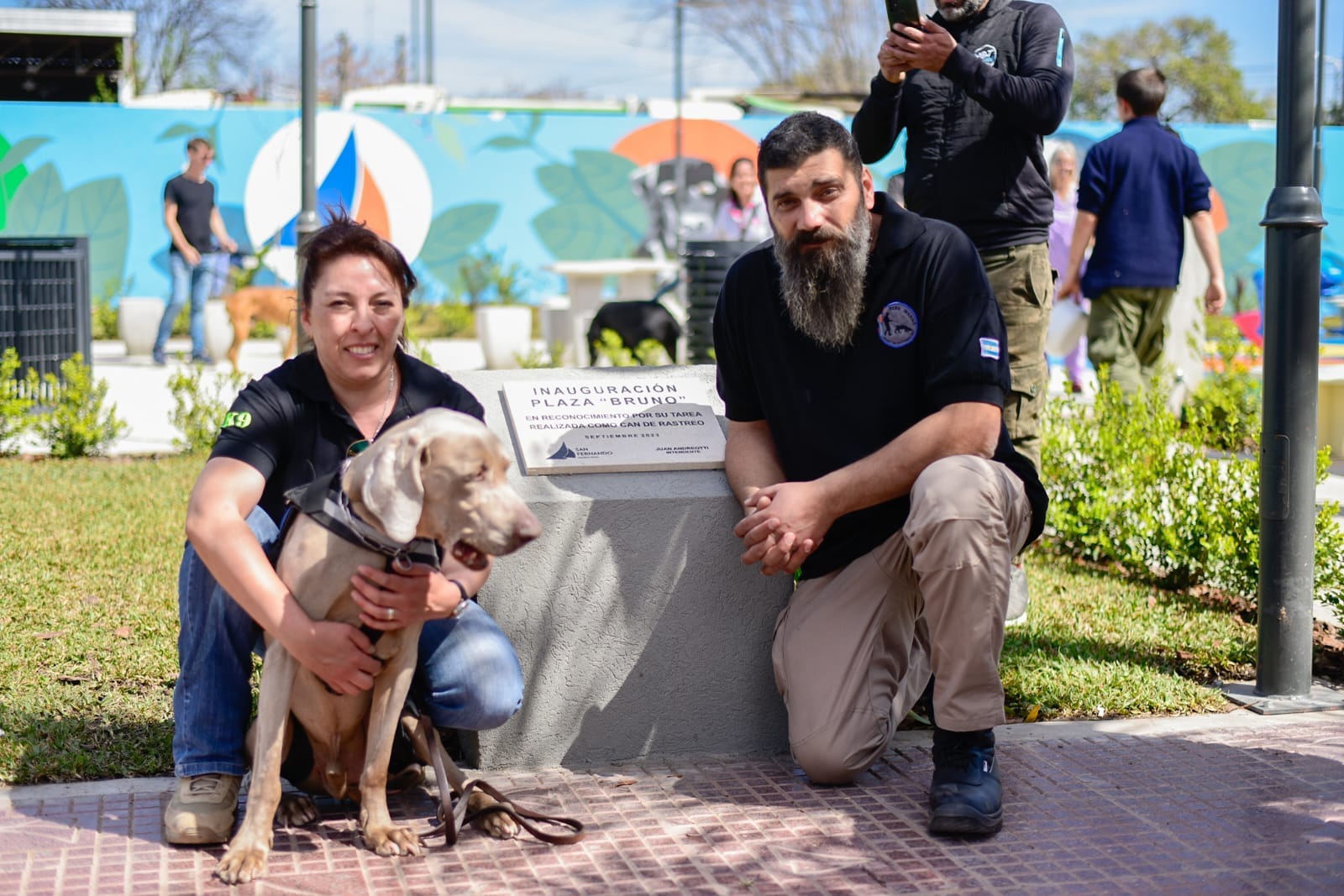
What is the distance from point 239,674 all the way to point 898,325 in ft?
6.34

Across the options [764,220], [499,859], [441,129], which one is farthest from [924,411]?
[441,129]

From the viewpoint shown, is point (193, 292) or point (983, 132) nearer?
point (983, 132)

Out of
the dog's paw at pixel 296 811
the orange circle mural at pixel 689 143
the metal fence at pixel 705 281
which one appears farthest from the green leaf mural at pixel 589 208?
the dog's paw at pixel 296 811

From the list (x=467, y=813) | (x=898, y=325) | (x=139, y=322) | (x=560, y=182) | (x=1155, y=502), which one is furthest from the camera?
(x=560, y=182)

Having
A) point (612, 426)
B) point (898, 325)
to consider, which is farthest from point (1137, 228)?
point (612, 426)

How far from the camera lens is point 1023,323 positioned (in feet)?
16.9

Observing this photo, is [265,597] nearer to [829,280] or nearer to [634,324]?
[829,280]

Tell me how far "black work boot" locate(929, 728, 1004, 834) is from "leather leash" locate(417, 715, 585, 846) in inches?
34.8

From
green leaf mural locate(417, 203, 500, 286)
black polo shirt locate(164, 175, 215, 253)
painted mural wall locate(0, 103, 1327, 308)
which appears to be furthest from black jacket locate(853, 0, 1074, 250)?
green leaf mural locate(417, 203, 500, 286)

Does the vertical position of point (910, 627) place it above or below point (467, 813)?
above

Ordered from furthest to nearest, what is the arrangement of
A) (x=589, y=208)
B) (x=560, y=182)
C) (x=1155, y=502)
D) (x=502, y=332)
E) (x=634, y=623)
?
(x=589, y=208) < (x=560, y=182) < (x=502, y=332) < (x=1155, y=502) < (x=634, y=623)

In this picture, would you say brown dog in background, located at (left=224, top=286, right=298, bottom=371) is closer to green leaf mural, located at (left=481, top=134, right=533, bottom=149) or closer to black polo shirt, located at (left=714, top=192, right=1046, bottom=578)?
green leaf mural, located at (left=481, top=134, right=533, bottom=149)

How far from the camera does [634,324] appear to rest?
11.8m

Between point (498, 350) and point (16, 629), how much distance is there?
33.2ft
